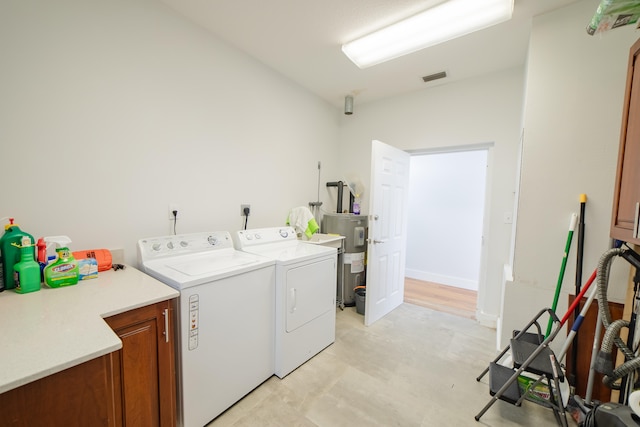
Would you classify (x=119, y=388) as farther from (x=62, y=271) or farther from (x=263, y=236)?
(x=263, y=236)

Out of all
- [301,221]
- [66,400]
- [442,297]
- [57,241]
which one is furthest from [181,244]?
[442,297]

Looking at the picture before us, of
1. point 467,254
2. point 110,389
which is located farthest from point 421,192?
point 110,389

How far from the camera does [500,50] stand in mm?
2207

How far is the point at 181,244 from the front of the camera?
6.07 ft

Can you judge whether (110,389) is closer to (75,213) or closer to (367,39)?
(75,213)

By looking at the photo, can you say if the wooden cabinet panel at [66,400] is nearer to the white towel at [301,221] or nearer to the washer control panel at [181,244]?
the washer control panel at [181,244]

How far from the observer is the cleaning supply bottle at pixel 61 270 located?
1231 mm

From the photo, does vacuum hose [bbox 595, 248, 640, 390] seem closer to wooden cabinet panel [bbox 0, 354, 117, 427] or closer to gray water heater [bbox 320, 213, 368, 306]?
wooden cabinet panel [bbox 0, 354, 117, 427]

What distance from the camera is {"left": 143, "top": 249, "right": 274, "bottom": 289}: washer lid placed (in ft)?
4.58

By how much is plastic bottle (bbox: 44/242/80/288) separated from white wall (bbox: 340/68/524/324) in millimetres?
3262

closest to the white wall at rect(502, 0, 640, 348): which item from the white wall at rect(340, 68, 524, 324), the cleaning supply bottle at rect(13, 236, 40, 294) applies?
the white wall at rect(340, 68, 524, 324)

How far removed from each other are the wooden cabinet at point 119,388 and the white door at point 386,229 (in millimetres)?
1932

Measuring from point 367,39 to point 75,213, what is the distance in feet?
8.12

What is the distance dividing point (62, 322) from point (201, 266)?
28.6 inches
